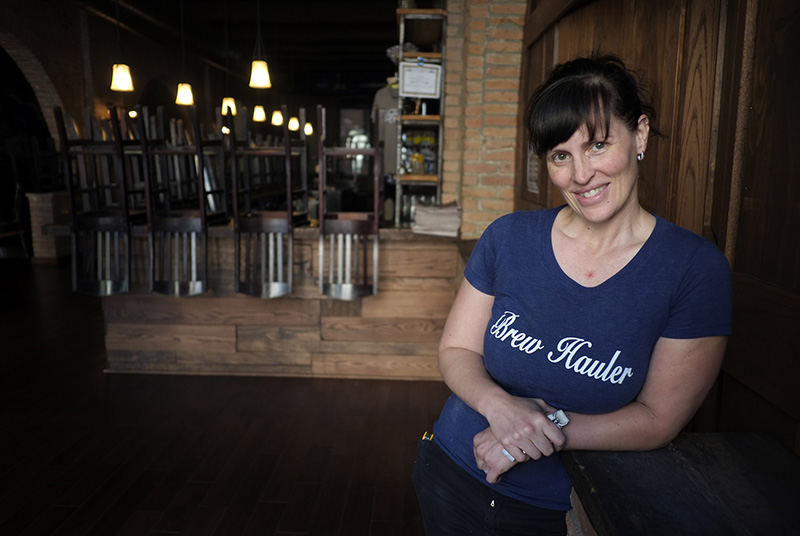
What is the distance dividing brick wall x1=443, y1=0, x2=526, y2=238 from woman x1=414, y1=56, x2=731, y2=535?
2.85 meters

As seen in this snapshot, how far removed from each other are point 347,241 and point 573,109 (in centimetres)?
284

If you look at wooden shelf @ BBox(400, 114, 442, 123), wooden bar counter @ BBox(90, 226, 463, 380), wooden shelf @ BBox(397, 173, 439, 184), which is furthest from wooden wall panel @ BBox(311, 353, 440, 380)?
wooden shelf @ BBox(400, 114, 442, 123)

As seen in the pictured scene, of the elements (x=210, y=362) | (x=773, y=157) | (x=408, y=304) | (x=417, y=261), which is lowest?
(x=210, y=362)

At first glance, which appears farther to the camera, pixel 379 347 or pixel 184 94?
pixel 184 94

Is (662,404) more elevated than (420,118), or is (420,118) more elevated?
(420,118)

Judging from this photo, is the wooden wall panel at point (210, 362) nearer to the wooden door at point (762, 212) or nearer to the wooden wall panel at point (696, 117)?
the wooden wall panel at point (696, 117)

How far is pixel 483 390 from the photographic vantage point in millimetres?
1077

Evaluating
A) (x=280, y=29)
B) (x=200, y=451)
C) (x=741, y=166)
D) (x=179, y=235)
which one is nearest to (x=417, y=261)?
(x=179, y=235)

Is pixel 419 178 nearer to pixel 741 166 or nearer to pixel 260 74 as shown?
pixel 741 166

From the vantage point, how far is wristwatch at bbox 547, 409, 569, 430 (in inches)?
38.5

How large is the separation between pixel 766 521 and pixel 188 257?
3667 millimetres

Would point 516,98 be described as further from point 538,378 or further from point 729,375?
point 538,378

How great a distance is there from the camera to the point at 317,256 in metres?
3.96

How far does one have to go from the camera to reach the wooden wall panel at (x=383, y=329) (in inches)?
158
